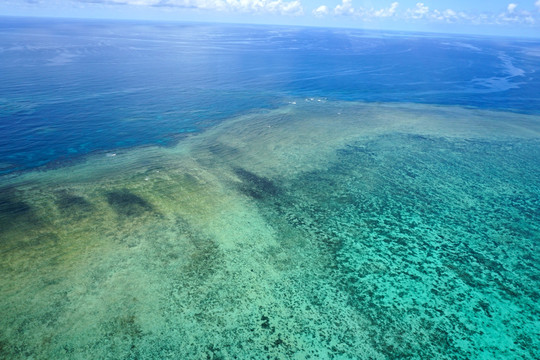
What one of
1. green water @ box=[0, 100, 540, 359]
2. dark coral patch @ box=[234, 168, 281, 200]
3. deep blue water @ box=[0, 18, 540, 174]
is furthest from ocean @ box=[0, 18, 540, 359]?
deep blue water @ box=[0, 18, 540, 174]

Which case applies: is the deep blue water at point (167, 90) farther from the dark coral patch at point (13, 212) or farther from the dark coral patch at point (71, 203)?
the dark coral patch at point (71, 203)

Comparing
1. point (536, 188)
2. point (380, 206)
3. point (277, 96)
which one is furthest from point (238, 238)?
point (277, 96)

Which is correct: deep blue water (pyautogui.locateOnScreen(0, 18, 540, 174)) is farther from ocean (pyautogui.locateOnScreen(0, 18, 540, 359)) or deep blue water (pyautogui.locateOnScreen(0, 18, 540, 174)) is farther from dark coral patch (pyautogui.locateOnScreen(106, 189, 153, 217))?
dark coral patch (pyautogui.locateOnScreen(106, 189, 153, 217))

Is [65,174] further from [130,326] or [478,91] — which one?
[478,91]

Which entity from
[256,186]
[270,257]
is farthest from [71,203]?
[270,257]

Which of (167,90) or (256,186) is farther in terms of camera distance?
(167,90)

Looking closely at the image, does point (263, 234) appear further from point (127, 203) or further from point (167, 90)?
point (167, 90)

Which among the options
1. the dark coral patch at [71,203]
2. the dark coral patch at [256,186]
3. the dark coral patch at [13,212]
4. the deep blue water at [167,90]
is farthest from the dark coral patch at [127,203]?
the deep blue water at [167,90]
